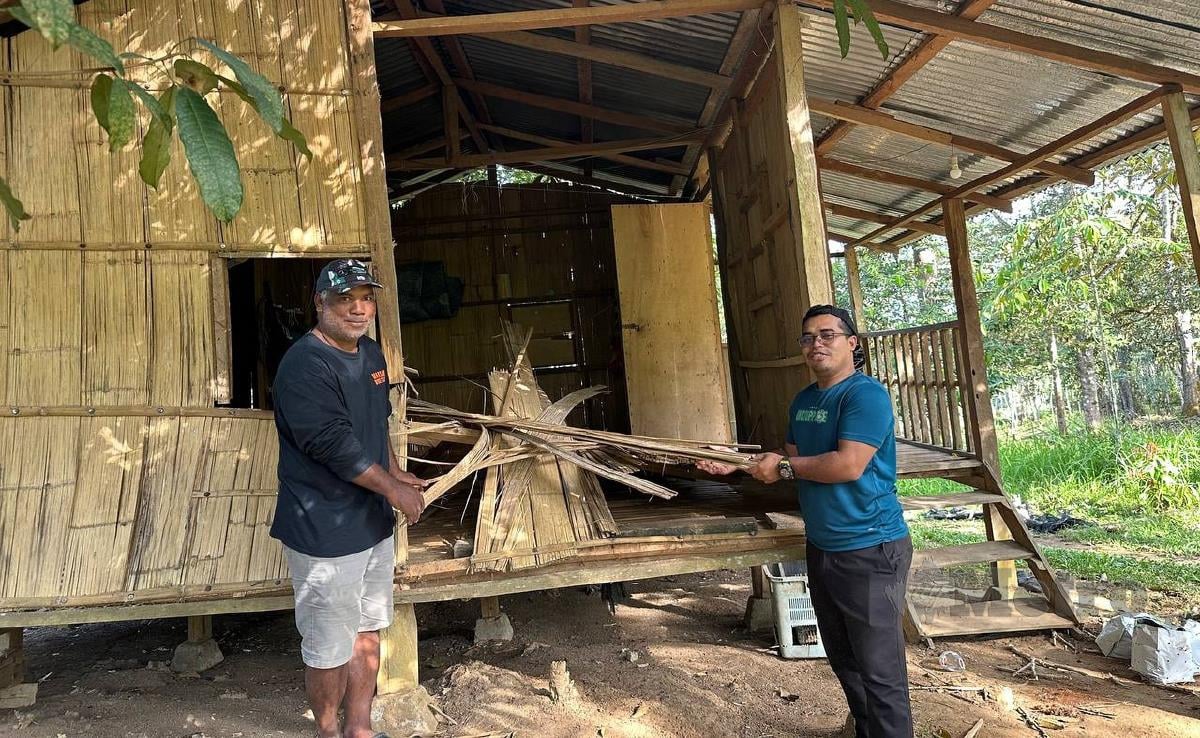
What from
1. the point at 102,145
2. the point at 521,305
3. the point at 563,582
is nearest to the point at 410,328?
the point at 521,305

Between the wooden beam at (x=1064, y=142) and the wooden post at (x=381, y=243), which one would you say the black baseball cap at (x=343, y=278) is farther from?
the wooden beam at (x=1064, y=142)

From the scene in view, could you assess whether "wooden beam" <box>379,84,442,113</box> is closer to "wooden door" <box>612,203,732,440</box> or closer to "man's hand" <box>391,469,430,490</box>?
"wooden door" <box>612,203,732,440</box>

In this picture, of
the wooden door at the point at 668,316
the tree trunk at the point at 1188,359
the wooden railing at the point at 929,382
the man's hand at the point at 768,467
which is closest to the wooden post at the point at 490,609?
the wooden door at the point at 668,316

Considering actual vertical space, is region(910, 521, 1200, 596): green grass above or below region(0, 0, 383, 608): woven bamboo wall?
below

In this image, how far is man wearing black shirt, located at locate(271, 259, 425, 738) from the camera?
9.28 ft

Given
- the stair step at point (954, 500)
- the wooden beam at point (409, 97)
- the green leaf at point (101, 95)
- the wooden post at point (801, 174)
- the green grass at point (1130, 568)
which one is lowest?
the green grass at point (1130, 568)

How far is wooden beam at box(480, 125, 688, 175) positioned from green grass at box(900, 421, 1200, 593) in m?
4.82

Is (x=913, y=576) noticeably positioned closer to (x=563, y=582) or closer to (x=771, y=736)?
(x=771, y=736)

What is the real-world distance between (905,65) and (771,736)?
172 inches

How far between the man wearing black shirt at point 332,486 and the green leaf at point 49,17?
5.83 feet

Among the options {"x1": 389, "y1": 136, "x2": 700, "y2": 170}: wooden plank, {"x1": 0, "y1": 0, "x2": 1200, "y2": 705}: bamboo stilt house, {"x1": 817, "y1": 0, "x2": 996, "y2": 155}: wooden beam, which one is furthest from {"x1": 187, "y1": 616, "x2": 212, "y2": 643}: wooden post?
{"x1": 817, "y1": 0, "x2": 996, "y2": 155}: wooden beam

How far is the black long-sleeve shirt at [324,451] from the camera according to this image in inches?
111

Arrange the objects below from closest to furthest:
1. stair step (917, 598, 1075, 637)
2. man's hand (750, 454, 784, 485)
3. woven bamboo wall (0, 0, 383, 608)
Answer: man's hand (750, 454, 784, 485) < woven bamboo wall (0, 0, 383, 608) < stair step (917, 598, 1075, 637)

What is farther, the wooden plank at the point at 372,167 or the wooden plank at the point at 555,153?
the wooden plank at the point at 555,153
